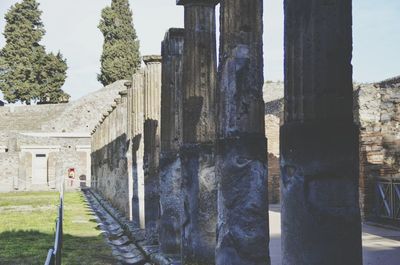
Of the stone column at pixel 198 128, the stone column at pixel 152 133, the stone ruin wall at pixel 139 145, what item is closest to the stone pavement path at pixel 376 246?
the stone column at pixel 198 128

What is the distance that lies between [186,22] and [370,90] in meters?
5.49

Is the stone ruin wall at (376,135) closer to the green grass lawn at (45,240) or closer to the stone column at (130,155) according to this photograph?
the stone column at (130,155)

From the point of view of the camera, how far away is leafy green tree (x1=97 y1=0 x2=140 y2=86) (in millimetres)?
41750

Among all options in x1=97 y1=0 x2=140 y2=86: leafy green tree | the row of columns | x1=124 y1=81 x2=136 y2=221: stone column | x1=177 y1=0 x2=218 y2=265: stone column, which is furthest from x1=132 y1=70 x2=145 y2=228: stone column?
x1=97 y1=0 x2=140 y2=86: leafy green tree

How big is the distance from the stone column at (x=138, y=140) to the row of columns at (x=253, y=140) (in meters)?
3.49

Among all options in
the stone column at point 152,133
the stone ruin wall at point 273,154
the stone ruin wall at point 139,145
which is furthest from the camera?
the stone ruin wall at point 273,154

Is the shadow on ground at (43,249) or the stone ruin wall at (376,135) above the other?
the stone ruin wall at (376,135)

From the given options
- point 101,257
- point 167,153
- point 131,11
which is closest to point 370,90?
point 167,153

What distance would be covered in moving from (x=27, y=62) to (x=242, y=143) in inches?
1569

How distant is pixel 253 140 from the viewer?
13.6 ft

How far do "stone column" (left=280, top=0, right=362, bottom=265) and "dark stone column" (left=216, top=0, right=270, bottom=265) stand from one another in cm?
104

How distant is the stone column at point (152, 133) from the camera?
8.75 metres

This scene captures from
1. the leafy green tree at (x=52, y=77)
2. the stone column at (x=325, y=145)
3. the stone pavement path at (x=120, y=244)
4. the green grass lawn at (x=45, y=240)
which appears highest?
the leafy green tree at (x=52, y=77)

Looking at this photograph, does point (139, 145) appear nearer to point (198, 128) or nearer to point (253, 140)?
point (198, 128)
